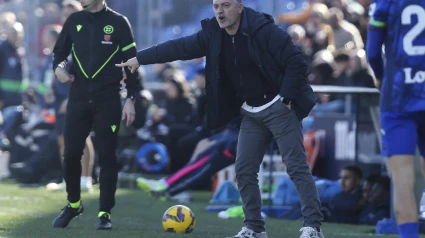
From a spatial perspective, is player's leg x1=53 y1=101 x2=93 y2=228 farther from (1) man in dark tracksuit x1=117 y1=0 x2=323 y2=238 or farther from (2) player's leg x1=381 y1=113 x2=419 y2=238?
(2) player's leg x1=381 y1=113 x2=419 y2=238

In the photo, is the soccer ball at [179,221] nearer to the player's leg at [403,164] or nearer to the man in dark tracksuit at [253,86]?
the man in dark tracksuit at [253,86]

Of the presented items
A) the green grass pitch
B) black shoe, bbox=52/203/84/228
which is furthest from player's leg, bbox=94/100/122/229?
black shoe, bbox=52/203/84/228

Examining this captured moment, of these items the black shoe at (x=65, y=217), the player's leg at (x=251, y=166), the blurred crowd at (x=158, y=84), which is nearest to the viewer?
the player's leg at (x=251, y=166)

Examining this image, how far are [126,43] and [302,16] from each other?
9794 mm

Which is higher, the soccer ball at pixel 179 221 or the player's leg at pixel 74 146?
the player's leg at pixel 74 146

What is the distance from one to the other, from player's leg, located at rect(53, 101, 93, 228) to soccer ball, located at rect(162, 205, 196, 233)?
2.81 ft

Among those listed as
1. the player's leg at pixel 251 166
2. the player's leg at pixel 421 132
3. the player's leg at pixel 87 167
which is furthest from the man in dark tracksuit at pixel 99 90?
the player's leg at pixel 87 167

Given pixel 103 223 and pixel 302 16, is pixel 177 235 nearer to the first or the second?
pixel 103 223

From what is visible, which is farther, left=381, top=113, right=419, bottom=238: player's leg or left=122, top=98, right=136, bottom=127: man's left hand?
left=122, top=98, right=136, bottom=127: man's left hand

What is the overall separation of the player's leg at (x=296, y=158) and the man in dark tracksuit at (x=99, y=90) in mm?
1618

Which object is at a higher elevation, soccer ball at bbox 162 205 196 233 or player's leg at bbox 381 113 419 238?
player's leg at bbox 381 113 419 238

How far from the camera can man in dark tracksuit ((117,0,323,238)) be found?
7.55 m

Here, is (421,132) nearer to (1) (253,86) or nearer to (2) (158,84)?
(1) (253,86)

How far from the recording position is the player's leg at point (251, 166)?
784cm
